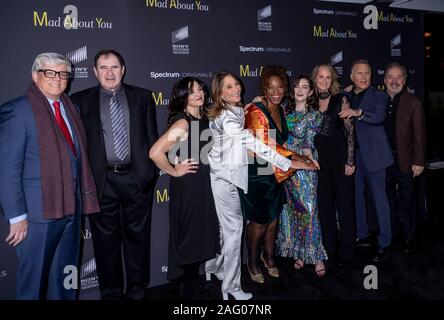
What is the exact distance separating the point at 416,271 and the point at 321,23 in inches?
108

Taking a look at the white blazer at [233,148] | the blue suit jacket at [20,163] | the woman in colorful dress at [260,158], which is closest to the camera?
the blue suit jacket at [20,163]

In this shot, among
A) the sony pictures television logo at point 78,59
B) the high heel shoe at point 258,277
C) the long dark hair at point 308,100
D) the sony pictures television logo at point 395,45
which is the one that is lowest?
the high heel shoe at point 258,277

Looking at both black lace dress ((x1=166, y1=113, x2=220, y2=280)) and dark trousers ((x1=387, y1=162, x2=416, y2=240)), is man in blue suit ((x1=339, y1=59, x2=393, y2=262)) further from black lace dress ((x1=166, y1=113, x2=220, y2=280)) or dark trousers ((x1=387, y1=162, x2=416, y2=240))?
black lace dress ((x1=166, y1=113, x2=220, y2=280))

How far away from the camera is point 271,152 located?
2.70m

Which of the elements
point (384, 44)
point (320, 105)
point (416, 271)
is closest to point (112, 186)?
point (320, 105)

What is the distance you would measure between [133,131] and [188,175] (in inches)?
21.0

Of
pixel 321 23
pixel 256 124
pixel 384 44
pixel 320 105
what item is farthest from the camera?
pixel 384 44

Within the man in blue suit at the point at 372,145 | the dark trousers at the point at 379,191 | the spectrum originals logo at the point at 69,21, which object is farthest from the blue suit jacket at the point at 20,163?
the dark trousers at the point at 379,191

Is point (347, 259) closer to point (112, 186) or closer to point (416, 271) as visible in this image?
point (416, 271)

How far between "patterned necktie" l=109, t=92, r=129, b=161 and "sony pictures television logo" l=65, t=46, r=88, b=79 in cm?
49

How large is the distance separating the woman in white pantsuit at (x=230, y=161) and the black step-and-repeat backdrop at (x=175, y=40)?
786mm

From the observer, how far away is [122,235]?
A: 286 centimetres

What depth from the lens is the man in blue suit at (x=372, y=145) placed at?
10.9 feet

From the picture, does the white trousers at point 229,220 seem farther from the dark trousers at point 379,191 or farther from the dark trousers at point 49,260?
the dark trousers at point 379,191
